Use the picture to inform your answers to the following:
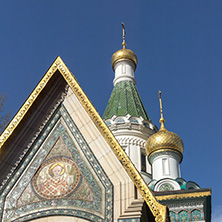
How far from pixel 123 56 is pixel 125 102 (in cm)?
370

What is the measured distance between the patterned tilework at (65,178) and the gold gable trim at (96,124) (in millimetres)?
386

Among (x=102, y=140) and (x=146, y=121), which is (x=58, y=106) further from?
(x=146, y=121)

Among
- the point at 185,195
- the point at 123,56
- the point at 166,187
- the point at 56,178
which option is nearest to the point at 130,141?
the point at 166,187

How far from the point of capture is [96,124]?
26.2ft

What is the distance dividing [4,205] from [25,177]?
22.3 inches

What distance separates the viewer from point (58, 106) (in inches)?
340

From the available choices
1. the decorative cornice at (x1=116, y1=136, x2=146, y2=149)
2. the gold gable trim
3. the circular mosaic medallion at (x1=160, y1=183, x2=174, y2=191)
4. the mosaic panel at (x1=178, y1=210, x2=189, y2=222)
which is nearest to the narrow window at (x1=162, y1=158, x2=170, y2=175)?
the circular mosaic medallion at (x1=160, y1=183, x2=174, y2=191)

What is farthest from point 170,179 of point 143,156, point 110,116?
point 110,116

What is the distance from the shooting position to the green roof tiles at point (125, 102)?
21.1 metres

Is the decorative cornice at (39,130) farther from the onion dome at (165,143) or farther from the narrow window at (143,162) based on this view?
the narrow window at (143,162)

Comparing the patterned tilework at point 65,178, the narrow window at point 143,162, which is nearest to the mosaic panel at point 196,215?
the patterned tilework at point 65,178

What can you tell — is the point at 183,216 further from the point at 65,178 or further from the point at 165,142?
the point at 65,178

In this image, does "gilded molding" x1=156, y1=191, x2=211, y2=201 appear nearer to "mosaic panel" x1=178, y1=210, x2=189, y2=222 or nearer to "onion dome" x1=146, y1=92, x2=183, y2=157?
"mosaic panel" x1=178, y1=210, x2=189, y2=222

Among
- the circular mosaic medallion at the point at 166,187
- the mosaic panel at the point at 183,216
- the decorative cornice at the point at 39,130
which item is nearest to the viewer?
the decorative cornice at the point at 39,130
